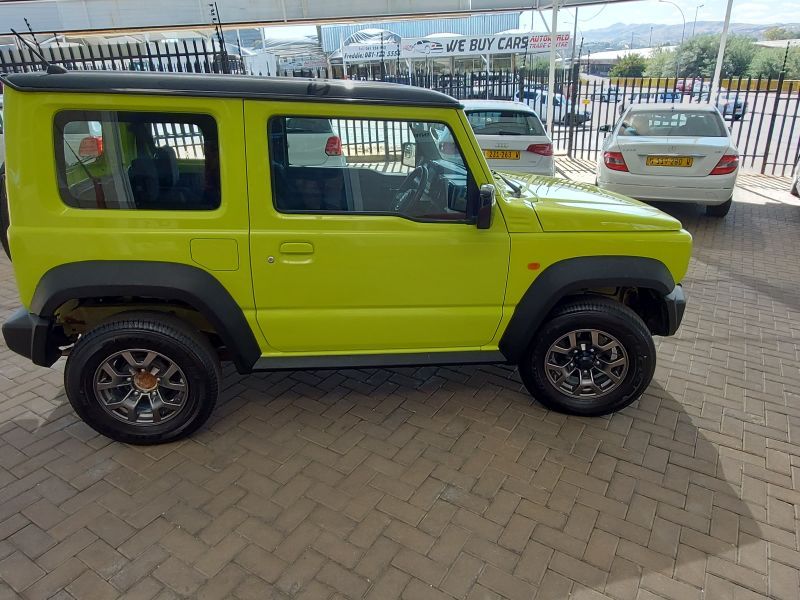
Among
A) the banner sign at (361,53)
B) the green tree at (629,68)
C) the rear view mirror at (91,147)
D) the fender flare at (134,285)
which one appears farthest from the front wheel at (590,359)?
the green tree at (629,68)

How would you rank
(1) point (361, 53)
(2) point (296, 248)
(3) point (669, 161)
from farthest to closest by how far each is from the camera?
1. (1) point (361, 53)
2. (3) point (669, 161)
3. (2) point (296, 248)

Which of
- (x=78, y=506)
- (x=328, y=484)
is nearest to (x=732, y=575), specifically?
(x=328, y=484)

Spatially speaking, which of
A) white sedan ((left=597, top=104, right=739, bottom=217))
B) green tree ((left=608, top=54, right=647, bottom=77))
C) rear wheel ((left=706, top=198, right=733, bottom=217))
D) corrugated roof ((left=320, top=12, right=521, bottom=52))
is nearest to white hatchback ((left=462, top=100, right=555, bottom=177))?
white sedan ((left=597, top=104, right=739, bottom=217))

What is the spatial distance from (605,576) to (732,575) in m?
0.55

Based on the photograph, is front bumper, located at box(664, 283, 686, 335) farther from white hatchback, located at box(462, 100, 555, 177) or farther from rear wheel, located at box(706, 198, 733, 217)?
rear wheel, located at box(706, 198, 733, 217)

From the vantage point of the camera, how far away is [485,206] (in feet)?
9.08

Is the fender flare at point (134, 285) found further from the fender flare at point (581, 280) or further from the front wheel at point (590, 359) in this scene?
the front wheel at point (590, 359)

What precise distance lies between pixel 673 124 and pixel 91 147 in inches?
309

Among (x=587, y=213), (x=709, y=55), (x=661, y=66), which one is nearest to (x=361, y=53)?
(x=587, y=213)

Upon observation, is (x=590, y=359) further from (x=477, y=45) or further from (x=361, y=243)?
(x=477, y=45)

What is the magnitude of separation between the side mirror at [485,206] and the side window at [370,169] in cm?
9

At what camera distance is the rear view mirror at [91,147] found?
2.63 metres

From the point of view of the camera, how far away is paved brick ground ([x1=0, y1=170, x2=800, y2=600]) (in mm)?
2289

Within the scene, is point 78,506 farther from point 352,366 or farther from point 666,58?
point 666,58
